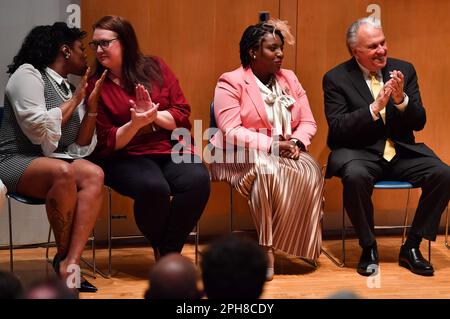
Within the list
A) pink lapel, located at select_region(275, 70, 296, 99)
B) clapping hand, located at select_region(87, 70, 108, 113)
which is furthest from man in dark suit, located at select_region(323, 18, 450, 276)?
clapping hand, located at select_region(87, 70, 108, 113)

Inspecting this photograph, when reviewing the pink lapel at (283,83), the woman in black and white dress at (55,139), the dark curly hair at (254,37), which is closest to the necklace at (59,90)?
the woman in black and white dress at (55,139)

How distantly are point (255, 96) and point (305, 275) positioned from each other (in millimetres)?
1061

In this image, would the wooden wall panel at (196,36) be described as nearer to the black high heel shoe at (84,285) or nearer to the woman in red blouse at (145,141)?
the woman in red blouse at (145,141)

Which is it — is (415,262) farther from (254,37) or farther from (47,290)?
(47,290)

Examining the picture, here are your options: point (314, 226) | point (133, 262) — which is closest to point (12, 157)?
point (133, 262)

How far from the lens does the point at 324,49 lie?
4910 mm

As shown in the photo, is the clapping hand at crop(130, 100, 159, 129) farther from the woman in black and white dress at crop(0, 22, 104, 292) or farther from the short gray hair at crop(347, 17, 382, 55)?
the short gray hair at crop(347, 17, 382, 55)

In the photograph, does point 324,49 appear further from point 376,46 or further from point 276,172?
point 276,172

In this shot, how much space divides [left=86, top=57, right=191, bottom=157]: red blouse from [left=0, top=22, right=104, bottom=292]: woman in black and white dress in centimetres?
8

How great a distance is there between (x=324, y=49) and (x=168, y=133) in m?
1.43

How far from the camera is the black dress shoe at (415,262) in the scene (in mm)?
4062

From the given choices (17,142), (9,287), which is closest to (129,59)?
(17,142)

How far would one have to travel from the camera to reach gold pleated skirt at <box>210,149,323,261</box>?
4020mm

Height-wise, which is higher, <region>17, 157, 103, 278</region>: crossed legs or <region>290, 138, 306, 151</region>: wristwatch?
<region>290, 138, 306, 151</region>: wristwatch
